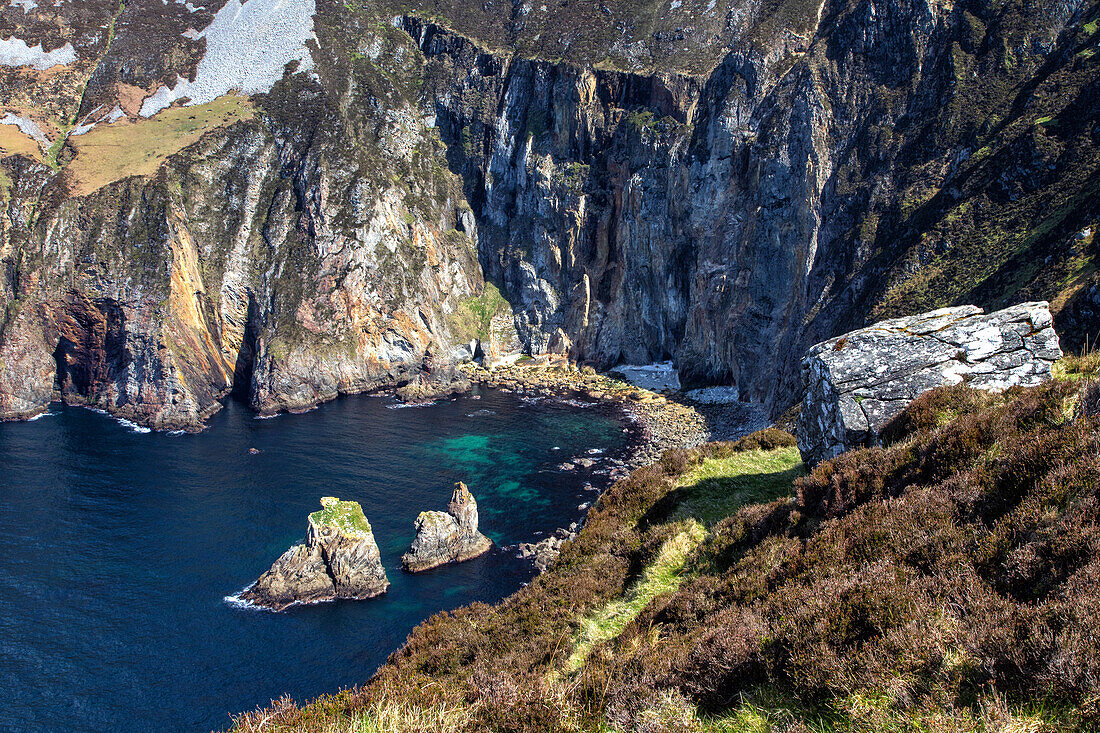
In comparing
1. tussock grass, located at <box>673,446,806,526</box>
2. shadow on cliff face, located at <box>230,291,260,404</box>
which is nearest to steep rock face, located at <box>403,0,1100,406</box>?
tussock grass, located at <box>673,446,806,526</box>

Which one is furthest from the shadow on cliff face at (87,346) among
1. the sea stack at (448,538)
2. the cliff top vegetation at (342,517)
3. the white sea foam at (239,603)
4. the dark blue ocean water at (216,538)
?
the sea stack at (448,538)

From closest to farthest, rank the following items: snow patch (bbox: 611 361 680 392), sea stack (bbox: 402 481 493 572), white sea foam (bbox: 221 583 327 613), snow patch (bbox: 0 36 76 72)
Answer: white sea foam (bbox: 221 583 327 613) < sea stack (bbox: 402 481 493 572) < snow patch (bbox: 611 361 680 392) < snow patch (bbox: 0 36 76 72)

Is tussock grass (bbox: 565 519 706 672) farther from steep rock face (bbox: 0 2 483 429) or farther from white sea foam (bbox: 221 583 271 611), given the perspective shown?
steep rock face (bbox: 0 2 483 429)

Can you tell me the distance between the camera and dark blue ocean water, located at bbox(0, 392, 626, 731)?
31.4m

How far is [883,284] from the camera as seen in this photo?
161 ft

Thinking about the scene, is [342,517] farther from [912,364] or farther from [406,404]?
[912,364]

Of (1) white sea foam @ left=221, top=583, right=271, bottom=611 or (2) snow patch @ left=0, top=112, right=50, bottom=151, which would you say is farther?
(2) snow patch @ left=0, top=112, right=50, bottom=151

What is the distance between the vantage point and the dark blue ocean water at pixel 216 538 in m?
31.4

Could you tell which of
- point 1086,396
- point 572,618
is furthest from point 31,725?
point 1086,396

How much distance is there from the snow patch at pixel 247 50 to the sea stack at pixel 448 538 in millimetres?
89544

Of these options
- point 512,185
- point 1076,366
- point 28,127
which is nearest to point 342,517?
point 1076,366

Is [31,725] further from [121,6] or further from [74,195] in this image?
[121,6]

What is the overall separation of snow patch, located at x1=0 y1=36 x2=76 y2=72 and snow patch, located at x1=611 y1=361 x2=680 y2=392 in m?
108

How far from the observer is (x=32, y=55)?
97.7 meters
